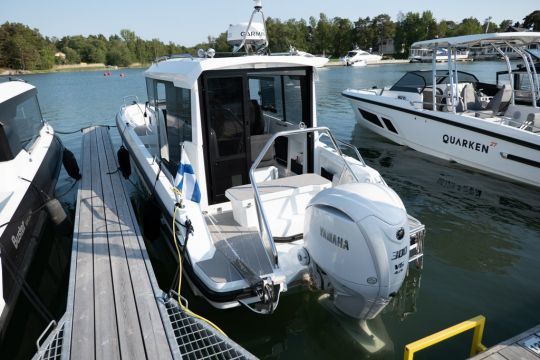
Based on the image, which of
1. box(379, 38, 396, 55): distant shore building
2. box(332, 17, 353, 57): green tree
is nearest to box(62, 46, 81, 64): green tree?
box(332, 17, 353, 57): green tree

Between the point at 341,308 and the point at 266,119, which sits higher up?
the point at 266,119

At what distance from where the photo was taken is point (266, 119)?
18.5ft

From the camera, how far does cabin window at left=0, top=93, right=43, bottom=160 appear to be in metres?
5.27

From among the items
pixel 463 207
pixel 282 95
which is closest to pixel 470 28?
pixel 463 207

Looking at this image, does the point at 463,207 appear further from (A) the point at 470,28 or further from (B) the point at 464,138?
(A) the point at 470,28

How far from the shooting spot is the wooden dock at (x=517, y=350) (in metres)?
2.70

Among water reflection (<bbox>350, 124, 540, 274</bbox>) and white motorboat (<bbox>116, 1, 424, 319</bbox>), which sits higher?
white motorboat (<bbox>116, 1, 424, 319</bbox>)

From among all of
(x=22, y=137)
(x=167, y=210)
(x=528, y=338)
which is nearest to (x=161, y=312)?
(x=167, y=210)

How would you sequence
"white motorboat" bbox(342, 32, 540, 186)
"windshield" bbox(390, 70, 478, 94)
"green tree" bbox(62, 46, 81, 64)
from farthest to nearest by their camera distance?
1. "green tree" bbox(62, 46, 81, 64)
2. "windshield" bbox(390, 70, 478, 94)
3. "white motorboat" bbox(342, 32, 540, 186)

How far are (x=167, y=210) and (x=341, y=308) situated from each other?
2.14 metres

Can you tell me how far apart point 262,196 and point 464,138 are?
6216 millimetres

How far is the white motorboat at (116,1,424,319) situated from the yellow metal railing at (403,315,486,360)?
371mm

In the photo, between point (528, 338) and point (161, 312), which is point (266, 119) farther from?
point (528, 338)

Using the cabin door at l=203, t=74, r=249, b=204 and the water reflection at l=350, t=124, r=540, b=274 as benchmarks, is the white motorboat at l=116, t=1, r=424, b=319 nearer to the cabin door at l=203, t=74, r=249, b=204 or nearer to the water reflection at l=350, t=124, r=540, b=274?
the cabin door at l=203, t=74, r=249, b=204
